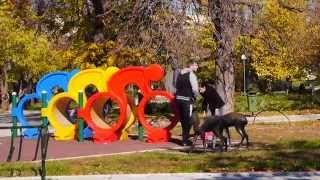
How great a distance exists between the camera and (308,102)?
118 ft

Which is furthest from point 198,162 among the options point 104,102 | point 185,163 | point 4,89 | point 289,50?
point 4,89

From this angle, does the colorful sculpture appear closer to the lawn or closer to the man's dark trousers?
the man's dark trousers

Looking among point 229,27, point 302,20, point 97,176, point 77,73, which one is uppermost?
point 302,20

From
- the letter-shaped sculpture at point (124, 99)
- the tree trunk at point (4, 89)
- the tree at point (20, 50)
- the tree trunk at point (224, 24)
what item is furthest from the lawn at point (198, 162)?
the tree trunk at point (4, 89)

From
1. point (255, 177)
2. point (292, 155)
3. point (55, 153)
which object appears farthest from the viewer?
point (55, 153)

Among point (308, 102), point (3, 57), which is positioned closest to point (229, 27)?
point (308, 102)

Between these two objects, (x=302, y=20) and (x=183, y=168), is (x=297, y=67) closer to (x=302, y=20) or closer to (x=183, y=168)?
(x=302, y=20)

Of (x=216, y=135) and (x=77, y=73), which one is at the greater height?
(x=77, y=73)

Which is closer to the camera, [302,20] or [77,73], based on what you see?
[77,73]

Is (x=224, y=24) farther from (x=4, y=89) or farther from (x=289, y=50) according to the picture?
(x=4, y=89)

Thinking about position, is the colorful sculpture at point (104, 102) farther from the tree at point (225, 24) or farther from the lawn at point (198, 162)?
the tree at point (225, 24)

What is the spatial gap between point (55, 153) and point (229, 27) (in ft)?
27.9

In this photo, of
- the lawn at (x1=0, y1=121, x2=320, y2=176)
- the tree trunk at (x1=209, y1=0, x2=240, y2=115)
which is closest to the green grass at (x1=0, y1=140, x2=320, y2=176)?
the lawn at (x1=0, y1=121, x2=320, y2=176)

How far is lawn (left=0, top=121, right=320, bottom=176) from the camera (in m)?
11.1
